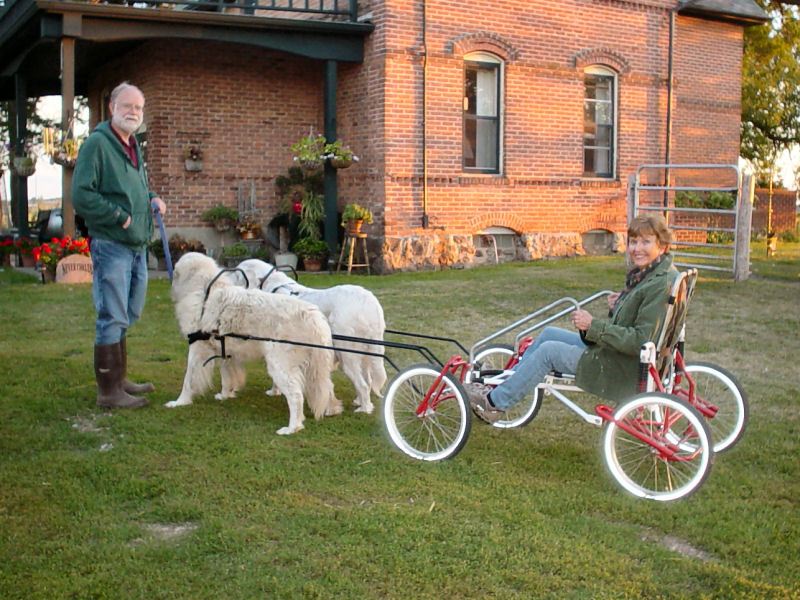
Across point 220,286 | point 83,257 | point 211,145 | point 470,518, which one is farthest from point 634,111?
point 470,518

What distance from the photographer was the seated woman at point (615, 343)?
179 inches

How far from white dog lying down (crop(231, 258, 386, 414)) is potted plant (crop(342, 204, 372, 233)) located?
805cm

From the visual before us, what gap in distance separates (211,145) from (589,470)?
1186cm

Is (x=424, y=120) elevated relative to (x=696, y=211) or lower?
elevated

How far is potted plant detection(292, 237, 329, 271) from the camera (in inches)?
565

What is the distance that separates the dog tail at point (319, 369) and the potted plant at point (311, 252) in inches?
342

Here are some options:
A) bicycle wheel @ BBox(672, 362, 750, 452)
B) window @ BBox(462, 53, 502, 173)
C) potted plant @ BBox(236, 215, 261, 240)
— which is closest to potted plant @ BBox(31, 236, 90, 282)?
potted plant @ BBox(236, 215, 261, 240)

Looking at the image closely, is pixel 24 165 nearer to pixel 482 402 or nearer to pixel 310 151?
pixel 310 151

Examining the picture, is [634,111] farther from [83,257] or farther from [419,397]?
[419,397]

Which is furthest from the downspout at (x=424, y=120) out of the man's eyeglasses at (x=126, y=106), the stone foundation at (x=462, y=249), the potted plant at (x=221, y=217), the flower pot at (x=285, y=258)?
the man's eyeglasses at (x=126, y=106)

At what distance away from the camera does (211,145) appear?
1531 cm

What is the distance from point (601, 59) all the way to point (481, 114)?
2821mm

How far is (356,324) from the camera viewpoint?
598cm

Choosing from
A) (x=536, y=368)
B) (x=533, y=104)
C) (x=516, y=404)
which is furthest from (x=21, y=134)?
(x=536, y=368)
